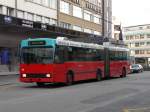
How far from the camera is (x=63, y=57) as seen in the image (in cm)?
2612

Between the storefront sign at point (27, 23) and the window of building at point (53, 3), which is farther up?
the window of building at point (53, 3)

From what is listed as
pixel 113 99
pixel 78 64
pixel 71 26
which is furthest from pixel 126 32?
pixel 113 99

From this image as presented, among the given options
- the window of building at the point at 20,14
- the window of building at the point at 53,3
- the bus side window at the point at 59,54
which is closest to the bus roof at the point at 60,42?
the bus side window at the point at 59,54

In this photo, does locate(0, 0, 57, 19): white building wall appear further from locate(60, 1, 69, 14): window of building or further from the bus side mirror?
the bus side mirror

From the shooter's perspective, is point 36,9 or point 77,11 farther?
point 77,11

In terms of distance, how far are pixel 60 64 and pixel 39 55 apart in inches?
54.4

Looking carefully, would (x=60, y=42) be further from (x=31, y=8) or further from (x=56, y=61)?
(x=31, y=8)

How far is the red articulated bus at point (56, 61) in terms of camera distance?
2494 cm

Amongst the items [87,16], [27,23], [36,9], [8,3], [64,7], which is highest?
[64,7]

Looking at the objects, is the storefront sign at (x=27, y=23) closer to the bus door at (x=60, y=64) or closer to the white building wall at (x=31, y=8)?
the white building wall at (x=31, y=8)

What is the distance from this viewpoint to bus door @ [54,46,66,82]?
82.5ft

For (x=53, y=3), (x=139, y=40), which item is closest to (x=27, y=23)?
(x=53, y=3)

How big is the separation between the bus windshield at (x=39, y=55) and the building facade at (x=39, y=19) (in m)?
18.6

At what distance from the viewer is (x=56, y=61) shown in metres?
25.2
